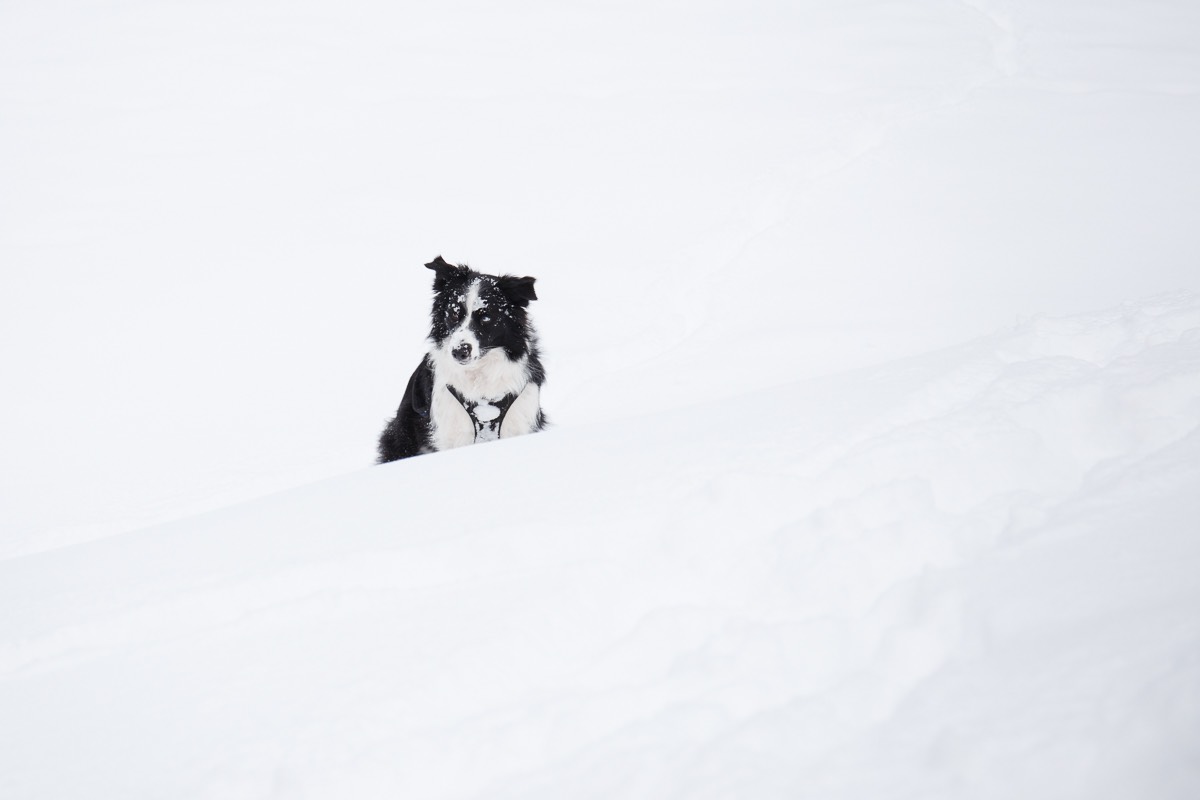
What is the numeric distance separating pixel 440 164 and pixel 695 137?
3310 millimetres

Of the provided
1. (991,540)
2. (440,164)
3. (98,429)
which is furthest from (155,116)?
(991,540)

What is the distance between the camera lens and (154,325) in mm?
7426

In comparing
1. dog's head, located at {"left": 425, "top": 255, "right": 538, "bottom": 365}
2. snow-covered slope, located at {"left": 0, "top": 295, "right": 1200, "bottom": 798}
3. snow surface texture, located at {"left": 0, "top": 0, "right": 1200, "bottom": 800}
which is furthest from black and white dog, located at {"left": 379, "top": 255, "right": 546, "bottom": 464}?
snow-covered slope, located at {"left": 0, "top": 295, "right": 1200, "bottom": 798}

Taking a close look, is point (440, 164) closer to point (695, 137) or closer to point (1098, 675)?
point (695, 137)

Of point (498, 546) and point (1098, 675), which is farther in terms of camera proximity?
point (498, 546)

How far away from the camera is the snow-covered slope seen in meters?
1.43

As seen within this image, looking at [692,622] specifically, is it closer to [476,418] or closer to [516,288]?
[476,418]

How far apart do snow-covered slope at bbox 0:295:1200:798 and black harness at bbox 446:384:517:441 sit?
180 centimetres

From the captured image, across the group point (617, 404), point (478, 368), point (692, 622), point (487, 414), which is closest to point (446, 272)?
point (478, 368)

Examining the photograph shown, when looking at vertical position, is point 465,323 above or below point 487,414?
above

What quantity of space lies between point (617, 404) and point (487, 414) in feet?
4.24

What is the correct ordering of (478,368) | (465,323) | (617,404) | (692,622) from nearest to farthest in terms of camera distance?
1. (692,622)
2. (465,323)
3. (478,368)
4. (617,404)

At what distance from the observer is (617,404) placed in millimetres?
5609

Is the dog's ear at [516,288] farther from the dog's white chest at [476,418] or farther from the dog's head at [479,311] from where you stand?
the dog's white chest at [476,418]
